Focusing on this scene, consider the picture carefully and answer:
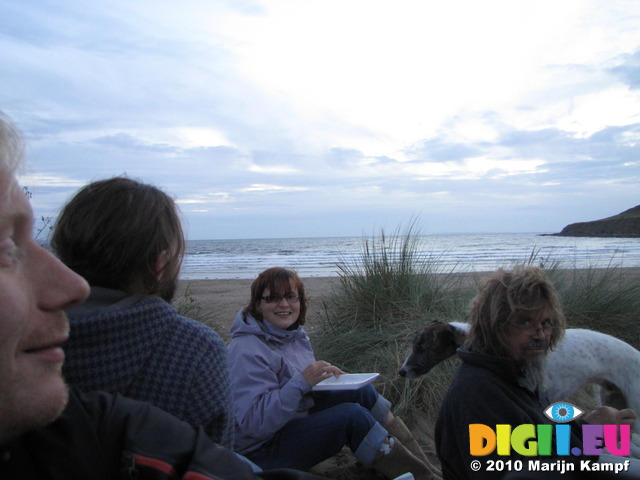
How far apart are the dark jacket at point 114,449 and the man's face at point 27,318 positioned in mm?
97

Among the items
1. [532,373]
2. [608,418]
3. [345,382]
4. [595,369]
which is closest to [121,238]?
[345,382]

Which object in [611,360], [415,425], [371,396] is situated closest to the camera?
[611,360]

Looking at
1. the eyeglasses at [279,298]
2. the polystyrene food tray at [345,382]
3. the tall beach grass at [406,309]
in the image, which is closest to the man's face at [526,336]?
the polystyrene food tray at [345,382]

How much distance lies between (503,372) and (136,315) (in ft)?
4.94

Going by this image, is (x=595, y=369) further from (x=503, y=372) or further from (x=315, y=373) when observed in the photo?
(x=315, y=373)

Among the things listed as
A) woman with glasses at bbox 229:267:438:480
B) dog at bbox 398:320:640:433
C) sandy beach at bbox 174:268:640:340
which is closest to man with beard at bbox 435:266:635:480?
dog at bbox 398:320:640:433

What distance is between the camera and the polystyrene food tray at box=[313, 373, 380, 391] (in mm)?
2904

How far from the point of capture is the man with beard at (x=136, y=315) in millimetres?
1694

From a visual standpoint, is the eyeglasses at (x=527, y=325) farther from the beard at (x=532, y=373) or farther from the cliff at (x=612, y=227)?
the cliff at (x=612, y=227)

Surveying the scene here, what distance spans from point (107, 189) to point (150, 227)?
228mm

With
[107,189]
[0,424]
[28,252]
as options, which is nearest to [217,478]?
[0,424]

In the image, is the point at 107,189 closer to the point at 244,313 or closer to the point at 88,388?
the point at 88,388

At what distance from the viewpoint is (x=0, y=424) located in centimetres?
98

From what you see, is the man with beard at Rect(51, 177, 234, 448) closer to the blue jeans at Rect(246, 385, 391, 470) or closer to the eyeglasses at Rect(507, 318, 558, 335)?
the blue jeans at Rect(246, 385, 391, 470)
